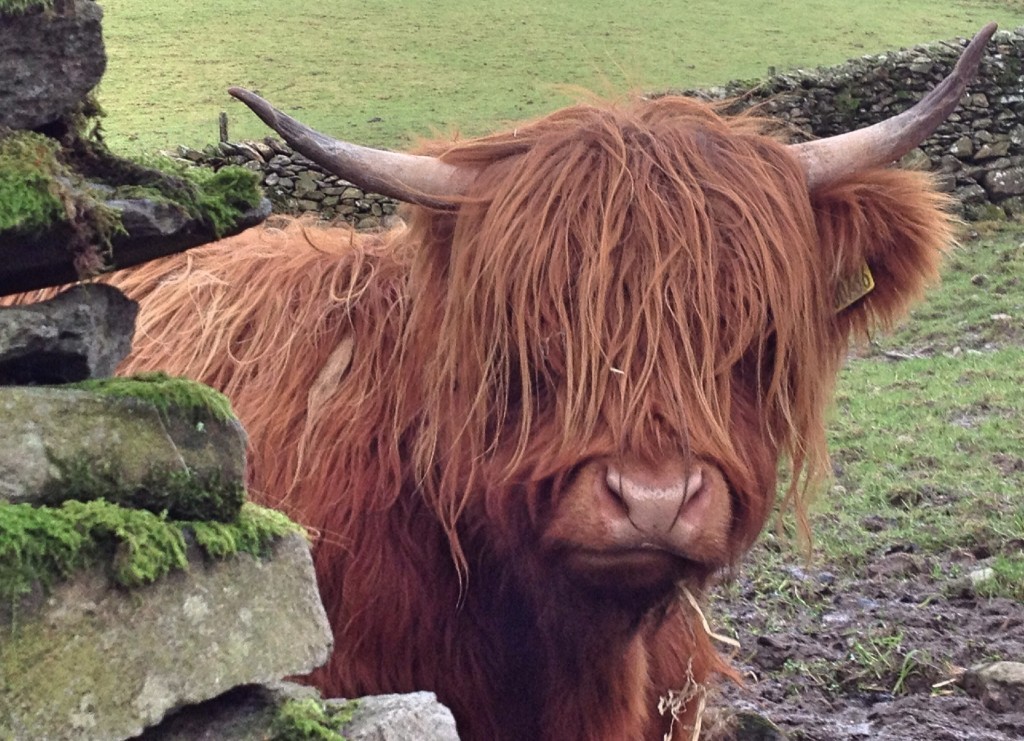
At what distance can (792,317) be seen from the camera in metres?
2.63

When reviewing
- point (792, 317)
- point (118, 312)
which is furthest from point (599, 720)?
point (118, 312)

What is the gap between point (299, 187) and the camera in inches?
536

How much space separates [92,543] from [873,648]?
336 cm

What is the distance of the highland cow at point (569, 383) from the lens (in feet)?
7.80

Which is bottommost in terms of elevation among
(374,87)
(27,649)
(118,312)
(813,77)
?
(374,87)

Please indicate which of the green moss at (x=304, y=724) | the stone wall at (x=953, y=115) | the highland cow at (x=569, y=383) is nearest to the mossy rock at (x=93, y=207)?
the highland cow at (x=569, y=383)

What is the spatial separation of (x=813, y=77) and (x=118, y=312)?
50.2 feet

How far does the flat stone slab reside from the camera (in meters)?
Answer: 1.33

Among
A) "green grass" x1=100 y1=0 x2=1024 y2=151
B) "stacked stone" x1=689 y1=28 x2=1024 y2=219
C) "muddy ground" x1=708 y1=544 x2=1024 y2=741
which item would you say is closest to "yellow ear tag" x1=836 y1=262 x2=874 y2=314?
"muddy ground" x1=708 y1=544 x2=1024 y2=741

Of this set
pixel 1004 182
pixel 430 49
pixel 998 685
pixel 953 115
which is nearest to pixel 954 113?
pixel 953 115

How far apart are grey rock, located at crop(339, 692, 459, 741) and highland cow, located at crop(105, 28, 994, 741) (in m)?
0.56

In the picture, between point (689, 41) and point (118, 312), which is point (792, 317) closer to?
point (118, 312)

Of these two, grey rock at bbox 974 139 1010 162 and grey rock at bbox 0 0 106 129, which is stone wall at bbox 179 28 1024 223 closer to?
grey rock at bbox 974 139 1010 162

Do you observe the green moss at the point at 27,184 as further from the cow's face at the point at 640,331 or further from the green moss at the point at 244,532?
the cow's face at the point at 640,331
